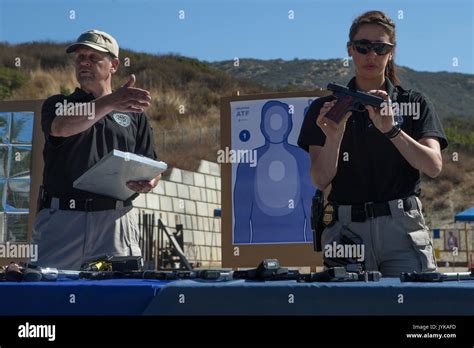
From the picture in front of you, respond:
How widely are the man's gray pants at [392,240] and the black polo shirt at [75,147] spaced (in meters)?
1.39

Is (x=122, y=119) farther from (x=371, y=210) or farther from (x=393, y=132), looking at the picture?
(x=393, y=132)

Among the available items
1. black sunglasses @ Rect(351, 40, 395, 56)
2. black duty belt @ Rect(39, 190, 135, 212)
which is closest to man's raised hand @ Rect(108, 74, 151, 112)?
black duty belt @ Rect(39, 190, 135, 212)

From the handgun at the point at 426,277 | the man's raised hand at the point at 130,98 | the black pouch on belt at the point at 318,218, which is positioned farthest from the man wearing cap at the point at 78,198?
the handgun at the point at 426,277

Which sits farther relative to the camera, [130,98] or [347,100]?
[130,98]

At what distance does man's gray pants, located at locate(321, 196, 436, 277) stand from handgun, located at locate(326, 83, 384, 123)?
19.1 inches

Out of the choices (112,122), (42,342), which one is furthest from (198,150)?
(42,342)

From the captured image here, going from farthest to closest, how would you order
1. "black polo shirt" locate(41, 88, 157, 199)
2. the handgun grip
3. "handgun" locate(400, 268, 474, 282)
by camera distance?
1. "black polo shirt" locate(41, 88, 157, 199)
2. the handgun grip
3. "handgun" locate(400, 268, 474, 282)

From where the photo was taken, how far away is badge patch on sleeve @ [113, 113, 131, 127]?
166 inches

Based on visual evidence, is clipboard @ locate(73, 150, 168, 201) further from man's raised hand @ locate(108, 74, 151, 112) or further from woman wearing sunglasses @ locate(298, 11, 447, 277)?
woman wearing sunglasses @ locate(298, 11, 447, 277)

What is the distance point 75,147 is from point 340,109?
1.65 metres

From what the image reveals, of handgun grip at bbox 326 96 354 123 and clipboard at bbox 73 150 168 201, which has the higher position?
handgun grip at bbox 326 96 354 123

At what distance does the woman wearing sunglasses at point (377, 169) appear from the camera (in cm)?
315

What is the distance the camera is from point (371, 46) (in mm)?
3236

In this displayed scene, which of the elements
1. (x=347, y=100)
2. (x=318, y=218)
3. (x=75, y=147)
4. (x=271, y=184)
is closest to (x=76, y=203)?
(x=75, y=147)
